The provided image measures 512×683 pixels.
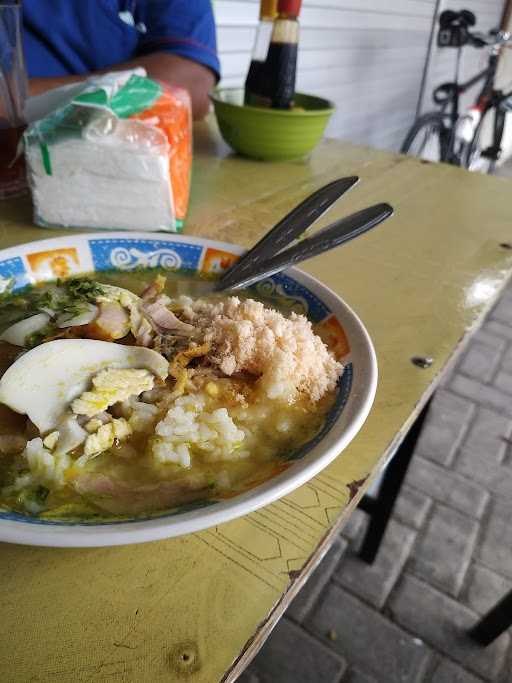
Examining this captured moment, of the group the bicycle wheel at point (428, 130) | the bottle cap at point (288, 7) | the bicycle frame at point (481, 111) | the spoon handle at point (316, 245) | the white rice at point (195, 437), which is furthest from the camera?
the bicycle frame at point (481, 111)

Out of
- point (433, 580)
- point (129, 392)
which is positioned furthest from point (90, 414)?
point (433, 580)

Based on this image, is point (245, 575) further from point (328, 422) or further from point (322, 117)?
point (322, 117)

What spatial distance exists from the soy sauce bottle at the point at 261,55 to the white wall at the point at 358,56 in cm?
128

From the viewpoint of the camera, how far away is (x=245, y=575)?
1.61ft

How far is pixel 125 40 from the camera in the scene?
205 centimetres

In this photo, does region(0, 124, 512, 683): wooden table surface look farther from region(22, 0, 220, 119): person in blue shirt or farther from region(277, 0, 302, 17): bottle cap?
region(22, 0, 220, 119): person in blue shirt

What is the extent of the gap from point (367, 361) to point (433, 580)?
3.90 feet

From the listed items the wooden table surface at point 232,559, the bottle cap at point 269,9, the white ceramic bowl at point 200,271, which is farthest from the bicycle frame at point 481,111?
the white ceramic bowl at point 200,271

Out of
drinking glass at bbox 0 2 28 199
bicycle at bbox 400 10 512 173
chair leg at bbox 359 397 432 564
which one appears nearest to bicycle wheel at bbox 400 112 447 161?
bicycle at bbox 400 10 512 173

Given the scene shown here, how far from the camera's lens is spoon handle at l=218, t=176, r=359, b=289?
832mm

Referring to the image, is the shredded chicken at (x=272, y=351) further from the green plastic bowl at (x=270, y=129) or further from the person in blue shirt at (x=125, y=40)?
the person in blue shirt at (x=125, y=40)

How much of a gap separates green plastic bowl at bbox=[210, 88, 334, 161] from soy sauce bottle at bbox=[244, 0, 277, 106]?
0.24ft

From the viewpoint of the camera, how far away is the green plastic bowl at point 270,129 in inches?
57.4

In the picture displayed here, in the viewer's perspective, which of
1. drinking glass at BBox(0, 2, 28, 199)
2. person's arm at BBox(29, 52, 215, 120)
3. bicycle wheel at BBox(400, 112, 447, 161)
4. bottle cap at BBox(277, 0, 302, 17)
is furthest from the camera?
bicycle wheel at BBox(400, 112, 447, 161)
